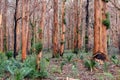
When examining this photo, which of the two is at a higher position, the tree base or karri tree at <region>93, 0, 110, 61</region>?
karri tree at <region>93, 0, 110, 61</region>

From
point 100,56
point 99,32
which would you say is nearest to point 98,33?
point 99,32

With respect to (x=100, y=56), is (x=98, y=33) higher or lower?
higher

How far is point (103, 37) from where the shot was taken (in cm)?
1540

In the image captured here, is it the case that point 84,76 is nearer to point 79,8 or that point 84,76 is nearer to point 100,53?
point 100,53

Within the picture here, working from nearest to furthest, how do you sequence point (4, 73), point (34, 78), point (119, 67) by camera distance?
1. point (34, 78)
2. point (4, 73)
3. point (119, 67)

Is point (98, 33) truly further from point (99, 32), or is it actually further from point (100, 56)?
point (100, 56)

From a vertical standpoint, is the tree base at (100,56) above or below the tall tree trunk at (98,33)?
below

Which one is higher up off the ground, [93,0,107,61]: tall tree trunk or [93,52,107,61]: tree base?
[93,0,107,61]: tall tree trunk

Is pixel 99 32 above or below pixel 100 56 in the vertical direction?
above

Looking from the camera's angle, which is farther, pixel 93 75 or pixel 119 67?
pixel 119 67

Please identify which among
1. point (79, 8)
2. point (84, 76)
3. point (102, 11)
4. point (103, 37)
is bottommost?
point (84, 76)

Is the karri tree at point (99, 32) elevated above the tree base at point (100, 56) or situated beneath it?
elevated above

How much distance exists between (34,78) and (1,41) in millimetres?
19036

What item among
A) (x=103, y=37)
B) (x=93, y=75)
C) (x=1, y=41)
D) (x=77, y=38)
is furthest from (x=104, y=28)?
(x=1, y=41)
